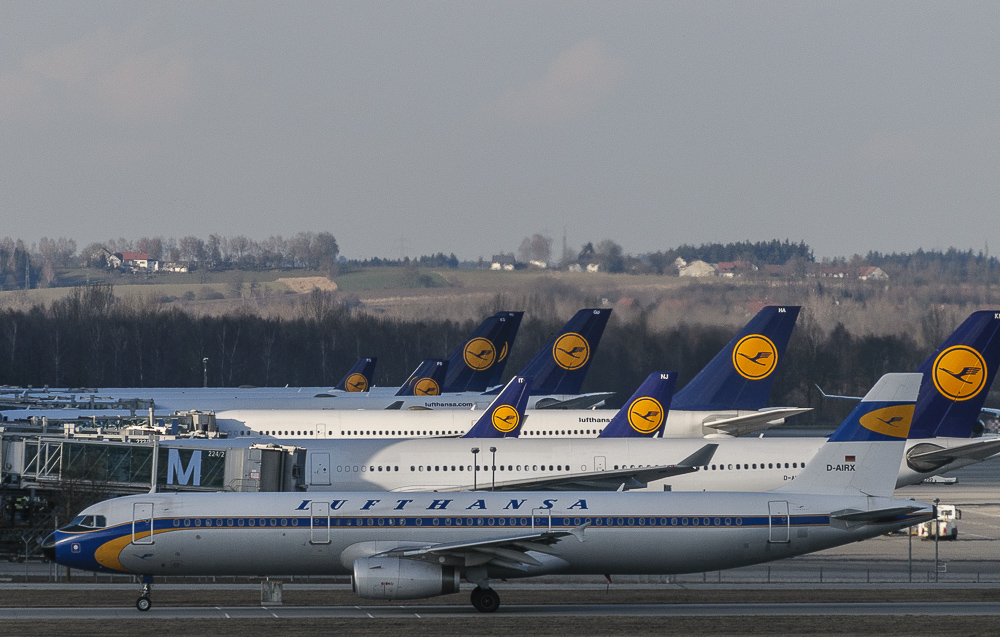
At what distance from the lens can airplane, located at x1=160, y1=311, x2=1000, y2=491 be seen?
50.0 m

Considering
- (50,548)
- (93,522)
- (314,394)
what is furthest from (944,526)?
(314,394)

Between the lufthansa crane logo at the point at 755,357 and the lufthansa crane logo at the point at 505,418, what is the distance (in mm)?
12152

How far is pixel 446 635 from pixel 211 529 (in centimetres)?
814

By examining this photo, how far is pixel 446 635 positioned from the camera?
1254 inches

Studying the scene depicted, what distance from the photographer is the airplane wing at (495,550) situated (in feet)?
115

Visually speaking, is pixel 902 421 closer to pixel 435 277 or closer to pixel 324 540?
pixel 324 540

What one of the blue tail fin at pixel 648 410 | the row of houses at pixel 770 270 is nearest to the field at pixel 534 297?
the row of houses at pixel 770 270

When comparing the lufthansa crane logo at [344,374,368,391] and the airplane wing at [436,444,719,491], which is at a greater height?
the airplane wing at [436,444,719,491]

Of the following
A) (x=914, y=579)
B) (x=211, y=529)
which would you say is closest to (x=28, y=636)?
(x=211, y=529)

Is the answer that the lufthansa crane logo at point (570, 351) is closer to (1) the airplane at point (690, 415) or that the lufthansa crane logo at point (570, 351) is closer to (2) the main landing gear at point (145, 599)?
(1) the airplane at point (690, 415)

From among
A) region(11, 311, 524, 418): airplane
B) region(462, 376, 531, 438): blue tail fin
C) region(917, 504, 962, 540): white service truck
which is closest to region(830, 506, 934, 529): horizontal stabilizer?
region(917, 504, 962, 540): white service truck

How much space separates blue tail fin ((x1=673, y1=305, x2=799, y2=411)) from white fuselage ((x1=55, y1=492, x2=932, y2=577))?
28.0 metres

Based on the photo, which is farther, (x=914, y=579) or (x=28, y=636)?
(x=914, y=579)

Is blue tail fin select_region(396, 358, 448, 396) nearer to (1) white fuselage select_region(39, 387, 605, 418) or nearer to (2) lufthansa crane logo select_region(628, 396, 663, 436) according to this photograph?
(1) white fuselage select_region(39, 387, 605, 418)
